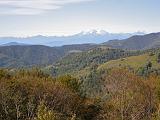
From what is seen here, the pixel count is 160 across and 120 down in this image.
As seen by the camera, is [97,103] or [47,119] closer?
[47,119]

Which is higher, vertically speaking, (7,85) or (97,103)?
(7,85)

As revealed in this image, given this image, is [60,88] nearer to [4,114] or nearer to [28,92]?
[28,92]

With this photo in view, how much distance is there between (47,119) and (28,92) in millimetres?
34653

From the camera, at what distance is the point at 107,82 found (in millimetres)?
71875

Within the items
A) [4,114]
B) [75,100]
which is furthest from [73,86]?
[4,114]

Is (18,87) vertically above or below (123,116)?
above

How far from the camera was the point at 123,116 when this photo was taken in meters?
65.8

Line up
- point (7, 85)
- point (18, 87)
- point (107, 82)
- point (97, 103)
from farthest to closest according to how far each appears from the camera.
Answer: point (97, 103), point (107, 82), point (18, 87), point (7, 85)

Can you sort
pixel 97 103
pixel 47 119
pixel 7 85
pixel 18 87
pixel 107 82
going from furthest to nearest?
1. pixel 97 103
2. pixel 107 82
3. pixel 18 87
4. pixel 7 85
5. pixel 47 119

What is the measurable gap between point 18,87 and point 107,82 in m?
19.8

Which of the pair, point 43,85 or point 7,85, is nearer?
point 7,85

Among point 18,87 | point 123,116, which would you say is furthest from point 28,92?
point 123,116

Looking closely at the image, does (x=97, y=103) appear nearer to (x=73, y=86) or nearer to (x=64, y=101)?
(x=73, y=86)

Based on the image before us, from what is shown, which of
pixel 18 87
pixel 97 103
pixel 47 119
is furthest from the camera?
pixel 97 103
